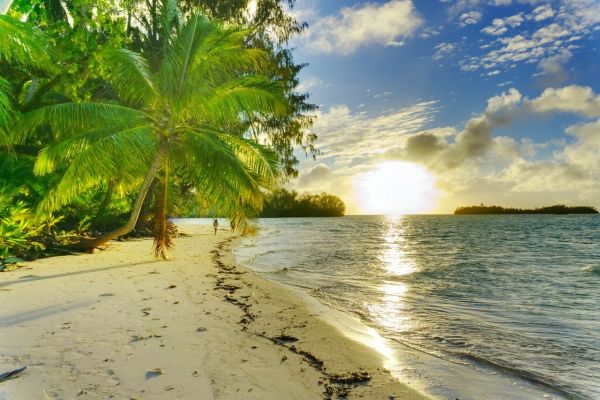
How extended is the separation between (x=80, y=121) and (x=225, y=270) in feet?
19.3

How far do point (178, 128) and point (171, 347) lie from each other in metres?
8.56

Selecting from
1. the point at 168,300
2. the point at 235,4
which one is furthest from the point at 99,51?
the point at 235,4

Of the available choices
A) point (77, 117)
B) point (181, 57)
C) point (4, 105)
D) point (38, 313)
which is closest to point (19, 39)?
point (4, 105)

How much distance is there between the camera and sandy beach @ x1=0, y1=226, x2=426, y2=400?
10.7 ft

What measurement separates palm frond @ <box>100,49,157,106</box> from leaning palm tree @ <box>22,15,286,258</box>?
28mm

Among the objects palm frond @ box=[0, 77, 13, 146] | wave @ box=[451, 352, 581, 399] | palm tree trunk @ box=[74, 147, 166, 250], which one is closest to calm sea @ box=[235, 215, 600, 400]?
wave @ box=[451, 352, 581, 399]

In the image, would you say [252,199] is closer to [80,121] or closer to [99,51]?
[80,121]

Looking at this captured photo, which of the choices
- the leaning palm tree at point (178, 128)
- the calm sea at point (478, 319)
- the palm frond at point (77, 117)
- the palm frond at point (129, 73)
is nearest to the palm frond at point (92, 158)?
the leaning palm tree at point (178, 128)

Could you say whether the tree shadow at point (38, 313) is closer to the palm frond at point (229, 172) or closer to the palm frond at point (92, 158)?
the palm frond at point (92, 158)

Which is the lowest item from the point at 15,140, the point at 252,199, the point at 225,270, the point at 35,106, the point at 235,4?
the point at 225,270

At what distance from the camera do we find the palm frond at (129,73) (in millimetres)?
10391

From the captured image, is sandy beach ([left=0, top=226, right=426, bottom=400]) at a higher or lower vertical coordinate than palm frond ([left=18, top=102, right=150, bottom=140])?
lower

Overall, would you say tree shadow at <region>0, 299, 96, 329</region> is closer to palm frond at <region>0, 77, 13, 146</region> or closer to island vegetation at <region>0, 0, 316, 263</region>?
palm frond at <region>0, 77, 13, 146</region>

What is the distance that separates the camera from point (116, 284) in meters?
7.83
